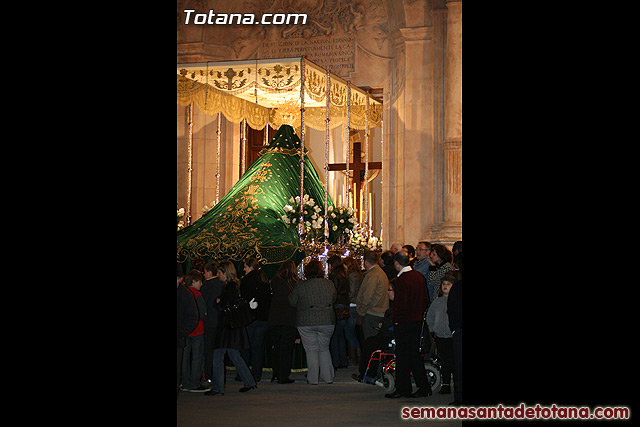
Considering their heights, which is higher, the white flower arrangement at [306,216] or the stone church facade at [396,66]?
the stone church facade at [396,66]

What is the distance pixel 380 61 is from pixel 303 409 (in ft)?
27.7

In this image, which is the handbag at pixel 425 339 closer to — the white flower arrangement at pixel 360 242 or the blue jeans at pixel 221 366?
the blue jeans at pixel 221 366

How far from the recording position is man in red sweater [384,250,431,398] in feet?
22.3

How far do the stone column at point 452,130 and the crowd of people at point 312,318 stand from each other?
3.62 m

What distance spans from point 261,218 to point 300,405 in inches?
163

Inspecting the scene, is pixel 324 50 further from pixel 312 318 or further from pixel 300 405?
pixel 300 405

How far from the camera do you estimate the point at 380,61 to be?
1377 centimetres

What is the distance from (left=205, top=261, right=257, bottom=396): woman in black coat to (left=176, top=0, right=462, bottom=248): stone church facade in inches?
211

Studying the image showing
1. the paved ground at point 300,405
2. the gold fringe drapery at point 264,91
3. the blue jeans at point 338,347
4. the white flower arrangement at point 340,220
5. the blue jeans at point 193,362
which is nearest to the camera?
the paved ground at point 300,405

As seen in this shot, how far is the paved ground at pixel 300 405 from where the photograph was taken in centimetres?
597

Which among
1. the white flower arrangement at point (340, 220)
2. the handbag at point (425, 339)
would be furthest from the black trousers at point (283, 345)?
the white flower arrangement at point (340, 220)

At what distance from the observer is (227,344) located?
7102 mm

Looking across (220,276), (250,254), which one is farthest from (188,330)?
(250,254)

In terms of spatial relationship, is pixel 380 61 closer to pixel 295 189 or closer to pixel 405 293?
pixel 295 189
